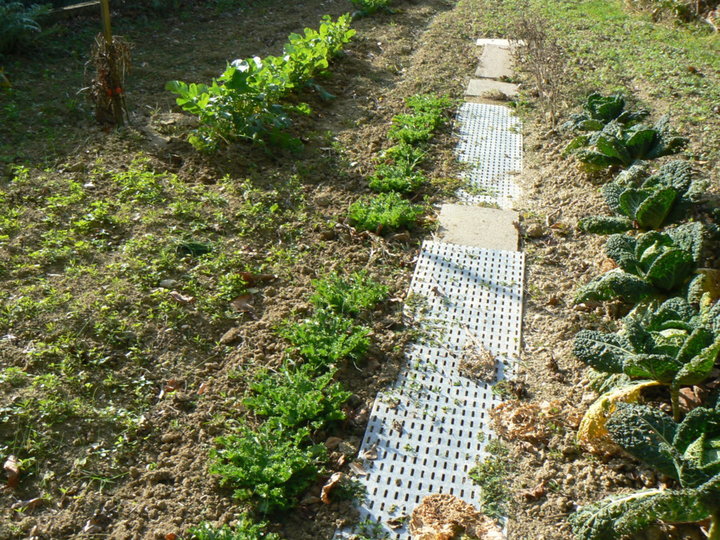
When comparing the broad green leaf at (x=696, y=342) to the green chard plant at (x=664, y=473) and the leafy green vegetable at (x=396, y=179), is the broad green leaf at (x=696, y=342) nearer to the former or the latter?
the green chard plant at (x=664, y=473)

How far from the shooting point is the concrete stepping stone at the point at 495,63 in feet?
27.3

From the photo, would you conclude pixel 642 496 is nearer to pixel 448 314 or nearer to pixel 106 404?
pixel 448 314

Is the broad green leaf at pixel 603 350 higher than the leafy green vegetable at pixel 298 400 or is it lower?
higher

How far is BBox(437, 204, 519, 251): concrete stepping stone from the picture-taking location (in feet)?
15.9

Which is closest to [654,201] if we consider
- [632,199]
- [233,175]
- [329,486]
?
[632,199]

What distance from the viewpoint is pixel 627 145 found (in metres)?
5.17

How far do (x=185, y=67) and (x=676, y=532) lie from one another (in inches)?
259

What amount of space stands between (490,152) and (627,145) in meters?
1.39

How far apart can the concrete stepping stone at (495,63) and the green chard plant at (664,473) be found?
615cm

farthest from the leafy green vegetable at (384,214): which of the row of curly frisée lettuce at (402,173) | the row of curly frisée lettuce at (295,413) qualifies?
the row of curly frisée lettuce at (295,413)

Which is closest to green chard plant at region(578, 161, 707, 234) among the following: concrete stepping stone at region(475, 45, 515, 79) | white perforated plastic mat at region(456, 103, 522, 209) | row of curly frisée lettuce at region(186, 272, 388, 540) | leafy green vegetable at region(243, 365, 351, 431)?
white perforated plastic mat at region(456, 103, 522, 209)

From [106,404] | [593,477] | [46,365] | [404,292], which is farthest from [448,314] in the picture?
[46,365]

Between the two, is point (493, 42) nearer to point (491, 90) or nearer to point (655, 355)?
point (491, 90)

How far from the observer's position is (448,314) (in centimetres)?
411
